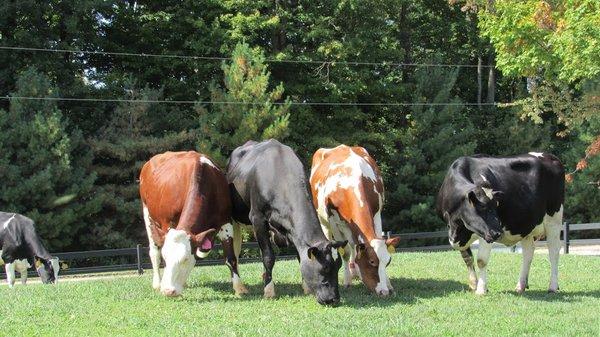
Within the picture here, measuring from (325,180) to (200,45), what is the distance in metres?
24.9

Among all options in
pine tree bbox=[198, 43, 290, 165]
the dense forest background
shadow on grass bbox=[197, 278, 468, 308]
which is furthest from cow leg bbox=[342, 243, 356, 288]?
pine tree bbox=[198, 43, 290, 165]

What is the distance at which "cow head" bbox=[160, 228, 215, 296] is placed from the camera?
402 inches

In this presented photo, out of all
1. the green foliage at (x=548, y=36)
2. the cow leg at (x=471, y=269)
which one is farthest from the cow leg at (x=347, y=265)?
the green foliage at (x=548, y=36)

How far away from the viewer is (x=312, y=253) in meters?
9.88

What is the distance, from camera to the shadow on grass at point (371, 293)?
33.8 ft

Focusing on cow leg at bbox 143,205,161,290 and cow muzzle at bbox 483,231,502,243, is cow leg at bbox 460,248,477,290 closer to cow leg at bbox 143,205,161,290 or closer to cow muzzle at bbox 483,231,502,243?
cow muzzle at bbox 483,231,502,243

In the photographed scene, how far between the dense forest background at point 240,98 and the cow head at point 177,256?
1672 cm

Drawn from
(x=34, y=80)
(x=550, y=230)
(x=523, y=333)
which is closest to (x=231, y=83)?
(x=34, y=80)

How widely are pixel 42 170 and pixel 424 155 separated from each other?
1816cm

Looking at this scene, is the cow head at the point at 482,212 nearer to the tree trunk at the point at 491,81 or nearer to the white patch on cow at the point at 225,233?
the white patch on cow at the point at 225,233

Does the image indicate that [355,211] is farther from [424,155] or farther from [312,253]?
[424,155]

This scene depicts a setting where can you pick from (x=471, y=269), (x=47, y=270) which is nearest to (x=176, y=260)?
(x=471, y=269)

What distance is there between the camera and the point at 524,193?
1137cm

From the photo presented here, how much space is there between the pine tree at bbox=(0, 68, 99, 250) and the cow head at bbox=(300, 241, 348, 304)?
20.2m
